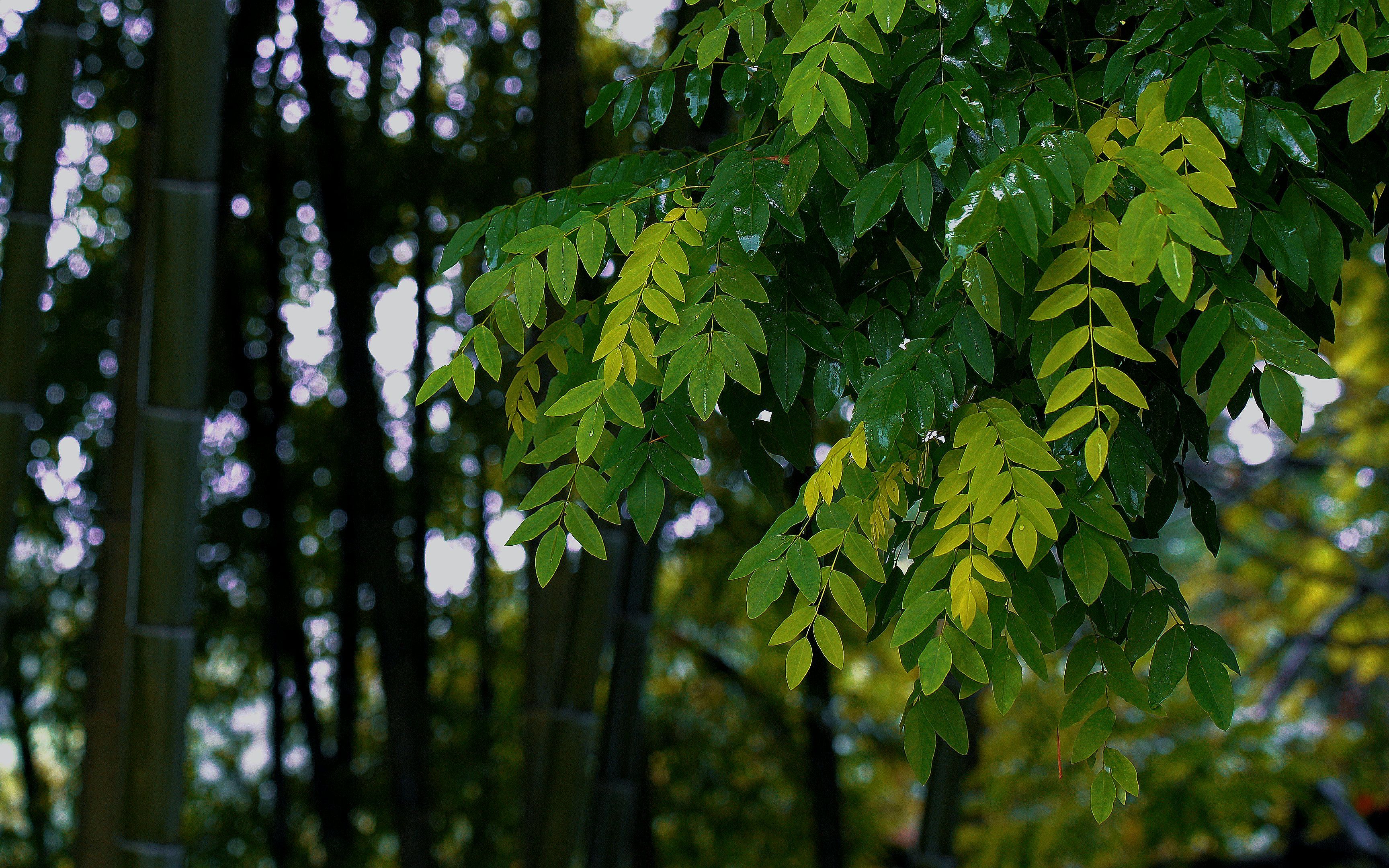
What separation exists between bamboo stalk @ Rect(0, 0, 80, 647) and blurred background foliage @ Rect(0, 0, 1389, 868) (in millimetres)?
509

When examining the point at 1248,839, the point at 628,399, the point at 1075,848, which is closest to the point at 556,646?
the point at 628,399

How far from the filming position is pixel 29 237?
7.27 ft

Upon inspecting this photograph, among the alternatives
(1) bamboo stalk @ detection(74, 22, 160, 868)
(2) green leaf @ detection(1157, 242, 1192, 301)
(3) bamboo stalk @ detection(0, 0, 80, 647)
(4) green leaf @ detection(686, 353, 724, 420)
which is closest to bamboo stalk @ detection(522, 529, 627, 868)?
(1) bamboo stalk @ detection(74, 22, 160, 868)

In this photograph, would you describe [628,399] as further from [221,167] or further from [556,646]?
[221,167]

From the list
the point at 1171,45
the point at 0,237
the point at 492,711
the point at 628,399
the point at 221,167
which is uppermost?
the point at 221,167

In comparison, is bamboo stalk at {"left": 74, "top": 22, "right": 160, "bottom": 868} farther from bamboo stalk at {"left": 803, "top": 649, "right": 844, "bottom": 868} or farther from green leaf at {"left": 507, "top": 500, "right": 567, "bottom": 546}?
bamboo stalk at {"left": 803, "top": 649, "right": 844, "bottom": 868}

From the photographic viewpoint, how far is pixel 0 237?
10.0ft

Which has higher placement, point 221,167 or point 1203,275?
point 221,167

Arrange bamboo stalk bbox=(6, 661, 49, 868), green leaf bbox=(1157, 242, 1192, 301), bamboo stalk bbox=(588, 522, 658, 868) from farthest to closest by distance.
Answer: bamboo stalk bbox=(6, 661, 49, 868) → bamboo stalk bbox=(588, 522, 658, 868) → green leaf bbox=(1157, 242, 1192, 301)

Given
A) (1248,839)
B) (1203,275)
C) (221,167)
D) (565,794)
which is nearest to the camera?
(1203,275)

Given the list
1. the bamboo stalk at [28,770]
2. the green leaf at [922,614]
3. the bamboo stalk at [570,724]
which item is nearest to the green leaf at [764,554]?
the green leaf at [922,614]

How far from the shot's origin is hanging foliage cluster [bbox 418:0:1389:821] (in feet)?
2.82

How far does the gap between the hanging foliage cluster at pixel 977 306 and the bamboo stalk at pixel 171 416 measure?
106 centimetres

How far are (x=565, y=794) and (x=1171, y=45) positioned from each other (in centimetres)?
190
